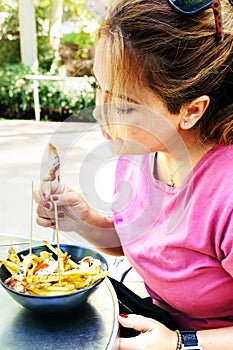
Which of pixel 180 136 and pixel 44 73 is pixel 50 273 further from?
pixel 44 73

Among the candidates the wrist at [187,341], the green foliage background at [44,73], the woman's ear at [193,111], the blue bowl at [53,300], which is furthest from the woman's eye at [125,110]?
the green foliage background at [44,73]

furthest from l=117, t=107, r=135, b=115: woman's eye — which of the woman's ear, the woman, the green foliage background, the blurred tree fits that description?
the blurred tree

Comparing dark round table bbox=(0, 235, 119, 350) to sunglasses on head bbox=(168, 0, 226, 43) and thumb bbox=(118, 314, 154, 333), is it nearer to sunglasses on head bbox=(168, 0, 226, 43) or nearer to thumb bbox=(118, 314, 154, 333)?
thumb bbox=(118, 314, 154, 333)

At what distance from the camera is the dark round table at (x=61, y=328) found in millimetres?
841

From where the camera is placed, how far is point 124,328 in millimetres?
1012

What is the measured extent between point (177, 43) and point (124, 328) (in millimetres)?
594

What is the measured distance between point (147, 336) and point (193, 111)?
0.46 m

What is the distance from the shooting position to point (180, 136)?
3.32ft

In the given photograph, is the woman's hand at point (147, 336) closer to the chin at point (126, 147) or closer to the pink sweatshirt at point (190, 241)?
the pink sweatshirt at point (190, 241)

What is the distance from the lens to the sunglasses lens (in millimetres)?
879

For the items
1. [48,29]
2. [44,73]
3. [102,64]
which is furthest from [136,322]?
[48,29]

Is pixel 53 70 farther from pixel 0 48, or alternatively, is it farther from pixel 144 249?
pixel 144 249

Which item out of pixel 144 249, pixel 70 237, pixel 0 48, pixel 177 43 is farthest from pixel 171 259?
pixel 0 48

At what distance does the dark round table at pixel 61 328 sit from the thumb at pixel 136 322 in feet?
0.06
